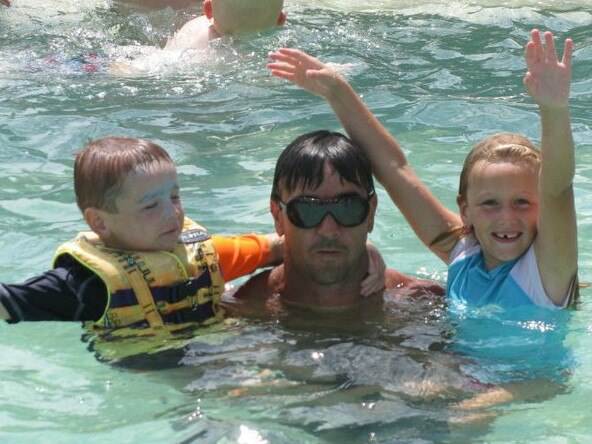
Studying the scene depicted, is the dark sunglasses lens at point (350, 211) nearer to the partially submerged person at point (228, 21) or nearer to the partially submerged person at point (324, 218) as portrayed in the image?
the partially submerged person at point (324, 218)

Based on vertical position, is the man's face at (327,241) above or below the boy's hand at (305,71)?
below

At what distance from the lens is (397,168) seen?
4.57 meters

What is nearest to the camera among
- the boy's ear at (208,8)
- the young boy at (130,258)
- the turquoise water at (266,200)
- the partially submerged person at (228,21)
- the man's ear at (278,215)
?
the turquoise water at (266,200)

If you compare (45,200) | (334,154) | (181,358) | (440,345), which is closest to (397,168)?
(334,154)

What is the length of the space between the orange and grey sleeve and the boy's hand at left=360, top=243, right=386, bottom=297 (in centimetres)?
41

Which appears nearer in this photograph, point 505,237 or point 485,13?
point 505,237

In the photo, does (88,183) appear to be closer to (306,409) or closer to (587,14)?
(306,409)

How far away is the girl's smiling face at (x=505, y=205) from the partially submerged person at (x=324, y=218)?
41cm

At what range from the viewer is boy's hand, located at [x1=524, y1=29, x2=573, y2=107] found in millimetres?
3928

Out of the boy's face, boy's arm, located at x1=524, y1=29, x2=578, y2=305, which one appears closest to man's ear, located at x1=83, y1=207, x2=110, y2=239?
the boy's face

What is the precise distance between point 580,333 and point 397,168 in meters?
0.95

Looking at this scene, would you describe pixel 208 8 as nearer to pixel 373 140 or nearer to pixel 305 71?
pixel 305 71

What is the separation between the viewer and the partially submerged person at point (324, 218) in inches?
170

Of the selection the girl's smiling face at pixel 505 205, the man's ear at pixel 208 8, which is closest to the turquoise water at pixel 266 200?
the girl's smiling face at pixel 505 205
